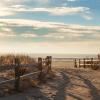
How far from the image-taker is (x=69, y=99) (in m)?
16.4

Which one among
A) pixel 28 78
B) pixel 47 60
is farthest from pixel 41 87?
pixel 47 60

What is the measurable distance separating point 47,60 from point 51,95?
1428 cm

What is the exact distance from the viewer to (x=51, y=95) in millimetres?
17656

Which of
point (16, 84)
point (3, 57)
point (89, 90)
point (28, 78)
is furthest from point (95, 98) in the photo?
point (3, 57)

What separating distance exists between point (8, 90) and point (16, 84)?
27.7 inches

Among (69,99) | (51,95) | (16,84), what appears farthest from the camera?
(16,84)

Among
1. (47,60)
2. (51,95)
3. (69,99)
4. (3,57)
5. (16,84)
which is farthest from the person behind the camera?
(3,57)

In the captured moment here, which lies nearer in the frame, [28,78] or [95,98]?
[95,98]

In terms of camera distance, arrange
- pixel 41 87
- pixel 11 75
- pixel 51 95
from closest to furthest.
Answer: pixel 51 95 < pixel 41 87 < pixel 11 75

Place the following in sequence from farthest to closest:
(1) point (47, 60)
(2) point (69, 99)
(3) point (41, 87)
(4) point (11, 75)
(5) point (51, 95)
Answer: (1) point (47, 60) → (4) point (11, 75) → (3) point (41, 87) → (5) point (51, 95) → (2) point (69, 99)

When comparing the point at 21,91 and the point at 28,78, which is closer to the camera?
the point at 21,91

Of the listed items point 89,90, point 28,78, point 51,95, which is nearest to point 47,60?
point 28,78

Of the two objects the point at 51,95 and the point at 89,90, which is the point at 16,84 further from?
the point at 89,90

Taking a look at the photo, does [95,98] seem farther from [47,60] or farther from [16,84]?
[47,60]
